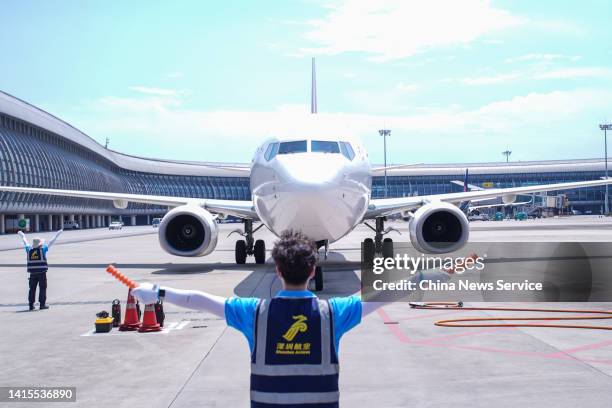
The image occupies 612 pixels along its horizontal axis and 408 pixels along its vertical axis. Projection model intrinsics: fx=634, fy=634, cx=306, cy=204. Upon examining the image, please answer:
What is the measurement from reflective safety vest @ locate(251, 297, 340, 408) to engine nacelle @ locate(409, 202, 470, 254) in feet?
45.9

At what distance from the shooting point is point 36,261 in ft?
37.5

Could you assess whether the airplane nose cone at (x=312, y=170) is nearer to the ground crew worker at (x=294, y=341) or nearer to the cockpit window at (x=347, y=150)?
the cockpit window at (x=347, y=150)

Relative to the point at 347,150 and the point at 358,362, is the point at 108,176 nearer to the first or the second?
the point at 347,150

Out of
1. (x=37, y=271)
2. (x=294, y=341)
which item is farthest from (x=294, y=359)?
(x=37, y=271)

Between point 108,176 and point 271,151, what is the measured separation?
8582 centimetres

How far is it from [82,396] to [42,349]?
237cm

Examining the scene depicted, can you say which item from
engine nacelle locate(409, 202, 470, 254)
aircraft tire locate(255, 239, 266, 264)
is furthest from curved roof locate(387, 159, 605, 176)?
engine nacelle locate(409, 202, 470, 254)

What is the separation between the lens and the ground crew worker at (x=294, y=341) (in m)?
3.11

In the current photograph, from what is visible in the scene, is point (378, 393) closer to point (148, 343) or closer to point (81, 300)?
point (148, 343)

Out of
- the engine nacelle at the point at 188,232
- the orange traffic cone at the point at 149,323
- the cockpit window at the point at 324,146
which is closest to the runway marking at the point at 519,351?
the orange traffic cone at the point at 149,323

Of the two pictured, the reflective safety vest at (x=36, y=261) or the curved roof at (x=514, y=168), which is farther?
the curved roof at (x=514, y=168)

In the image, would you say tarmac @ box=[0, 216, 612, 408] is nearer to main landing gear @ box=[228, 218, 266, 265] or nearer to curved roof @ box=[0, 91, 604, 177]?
main landing gear @ box=[228, 218, 266, 265]

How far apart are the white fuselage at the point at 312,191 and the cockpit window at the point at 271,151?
0.11 ft

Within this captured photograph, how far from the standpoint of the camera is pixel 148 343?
8.34 m
